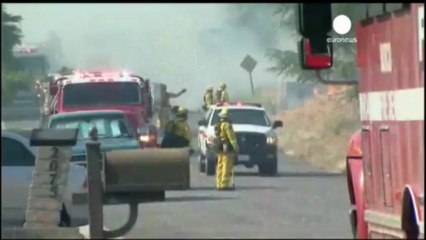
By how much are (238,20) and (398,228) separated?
11.5 m

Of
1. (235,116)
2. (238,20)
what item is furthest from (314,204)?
(235,116)

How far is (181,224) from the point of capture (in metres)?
18.2

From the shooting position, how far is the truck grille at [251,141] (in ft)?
97.1

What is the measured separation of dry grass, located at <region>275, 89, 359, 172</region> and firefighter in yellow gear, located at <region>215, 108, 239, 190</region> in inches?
233

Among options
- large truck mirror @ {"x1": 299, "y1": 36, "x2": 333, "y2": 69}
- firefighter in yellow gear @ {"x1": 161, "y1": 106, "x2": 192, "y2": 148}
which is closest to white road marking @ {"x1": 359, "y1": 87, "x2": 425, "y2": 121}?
large truck mirror @ {"x1": 299, "y1": 36, "x2": 333, "y2": 69}

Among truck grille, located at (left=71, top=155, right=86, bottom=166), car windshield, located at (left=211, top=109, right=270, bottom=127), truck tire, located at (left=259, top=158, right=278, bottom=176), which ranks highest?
truck grille, located at (left=71, top=155, right=86, bottom=166)

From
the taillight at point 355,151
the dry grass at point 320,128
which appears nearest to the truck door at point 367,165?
the taillight at point 355,151

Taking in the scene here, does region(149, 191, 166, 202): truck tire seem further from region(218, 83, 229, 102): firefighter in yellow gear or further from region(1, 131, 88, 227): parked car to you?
region(218, 83, 229, 102): firefighter in yellow gear

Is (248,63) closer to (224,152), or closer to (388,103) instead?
(224,152)

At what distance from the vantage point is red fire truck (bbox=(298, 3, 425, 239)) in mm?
9570

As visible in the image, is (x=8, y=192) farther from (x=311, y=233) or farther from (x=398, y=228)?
(x=398, y=228)

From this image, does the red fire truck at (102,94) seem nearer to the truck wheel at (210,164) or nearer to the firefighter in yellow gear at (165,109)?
the firefighter in yellow gear at (165,109)

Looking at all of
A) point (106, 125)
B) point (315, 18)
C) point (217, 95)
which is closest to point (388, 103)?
point (315, 18)

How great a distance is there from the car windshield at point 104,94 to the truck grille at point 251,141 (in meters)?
2.40
